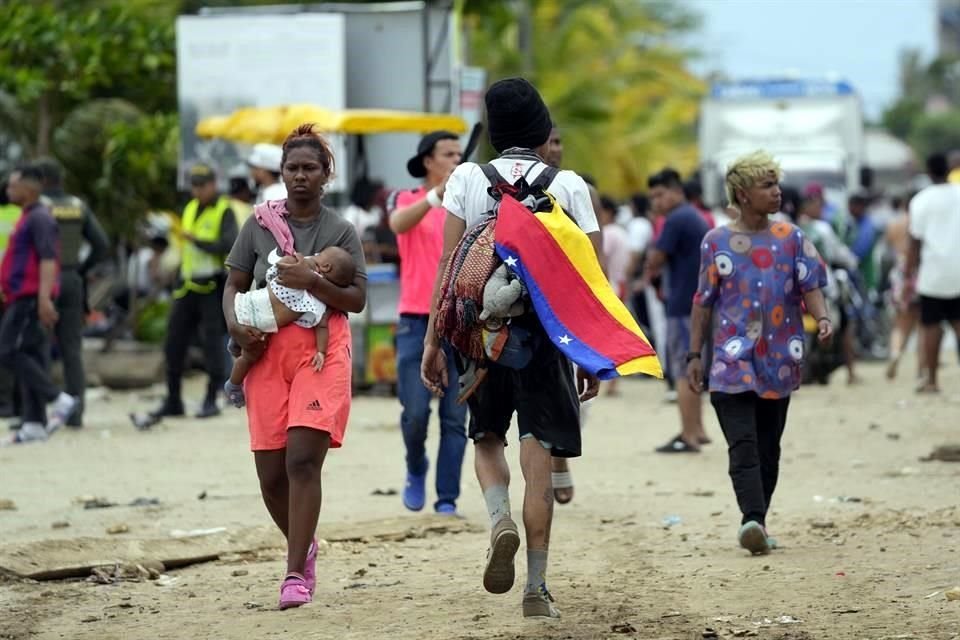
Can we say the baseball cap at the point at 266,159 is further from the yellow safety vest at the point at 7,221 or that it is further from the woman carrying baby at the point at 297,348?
the woman carrying baby at the point at 297,348

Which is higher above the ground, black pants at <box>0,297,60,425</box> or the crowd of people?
the crowd of people

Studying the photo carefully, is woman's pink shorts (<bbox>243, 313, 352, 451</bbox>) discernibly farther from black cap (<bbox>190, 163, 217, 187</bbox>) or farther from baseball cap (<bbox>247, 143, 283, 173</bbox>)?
black cap (<bbox>190, 163, 217, 187</bbox>)

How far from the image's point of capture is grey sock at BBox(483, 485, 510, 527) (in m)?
6.58

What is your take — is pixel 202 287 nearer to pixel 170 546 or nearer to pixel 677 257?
pixel 677 257

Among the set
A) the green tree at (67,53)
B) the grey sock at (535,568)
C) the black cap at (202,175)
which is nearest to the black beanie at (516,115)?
the grey sock at (535,568)

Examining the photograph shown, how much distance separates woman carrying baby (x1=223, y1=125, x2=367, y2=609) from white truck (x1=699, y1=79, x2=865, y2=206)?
63.6 ft

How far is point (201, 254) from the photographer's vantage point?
14766mm

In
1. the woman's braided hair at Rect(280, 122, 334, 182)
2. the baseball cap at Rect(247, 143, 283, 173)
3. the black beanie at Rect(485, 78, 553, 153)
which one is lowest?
the baseball cap at Rect(247, 143, 283, 173)

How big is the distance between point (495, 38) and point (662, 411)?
17139 millimetres

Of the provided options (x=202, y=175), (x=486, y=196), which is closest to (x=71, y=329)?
(x=202, y=175)

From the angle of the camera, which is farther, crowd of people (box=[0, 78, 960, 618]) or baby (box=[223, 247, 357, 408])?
baby (box=[223, 247, 357, 408])

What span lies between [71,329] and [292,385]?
25.1 ft

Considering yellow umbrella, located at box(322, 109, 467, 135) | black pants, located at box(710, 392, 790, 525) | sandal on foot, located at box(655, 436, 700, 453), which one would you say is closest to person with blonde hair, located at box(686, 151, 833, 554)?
black pants, located at box(710, 392, 790, 525)

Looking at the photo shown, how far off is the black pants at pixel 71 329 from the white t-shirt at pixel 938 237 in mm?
6858
